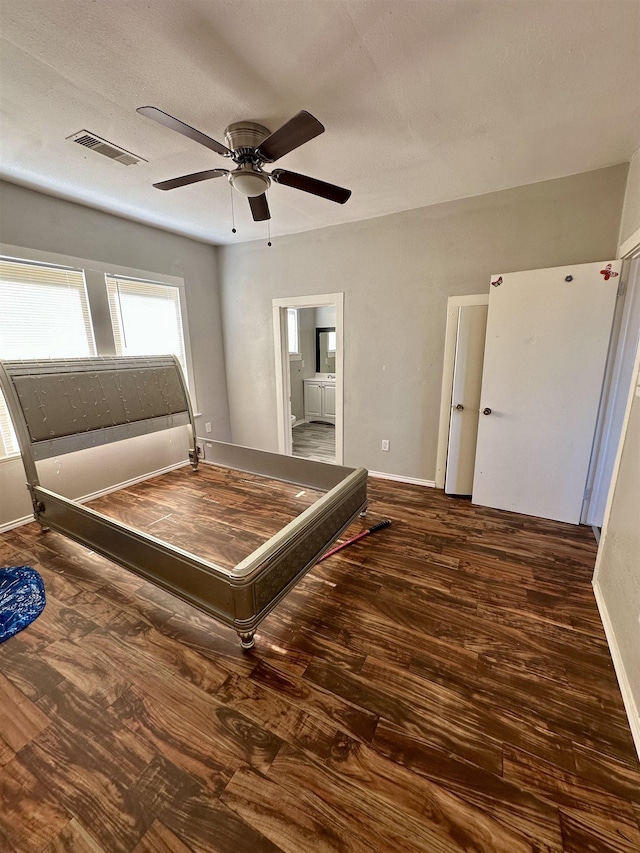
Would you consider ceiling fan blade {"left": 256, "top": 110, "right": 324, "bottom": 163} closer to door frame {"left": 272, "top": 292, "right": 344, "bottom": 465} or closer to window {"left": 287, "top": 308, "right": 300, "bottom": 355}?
door frame {"left": 272, "top": 292, "right": 344, "bottom": 465}

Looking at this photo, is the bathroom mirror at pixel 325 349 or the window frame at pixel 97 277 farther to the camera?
the bathroom mirror at pixel 325 349

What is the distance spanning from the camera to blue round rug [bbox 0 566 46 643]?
1818mm

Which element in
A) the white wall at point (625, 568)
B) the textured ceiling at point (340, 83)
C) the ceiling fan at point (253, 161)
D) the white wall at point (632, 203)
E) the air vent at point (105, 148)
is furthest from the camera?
the white wall at point (632, 203)

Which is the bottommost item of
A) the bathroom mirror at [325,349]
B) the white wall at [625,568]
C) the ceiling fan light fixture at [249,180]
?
the white wall at [625,568]

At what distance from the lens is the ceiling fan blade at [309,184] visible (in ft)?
6.15

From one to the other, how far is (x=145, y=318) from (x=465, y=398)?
340cm

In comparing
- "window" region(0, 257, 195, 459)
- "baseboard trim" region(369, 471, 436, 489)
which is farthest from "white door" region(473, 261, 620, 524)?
"window" region(0, 257, 195, 459)

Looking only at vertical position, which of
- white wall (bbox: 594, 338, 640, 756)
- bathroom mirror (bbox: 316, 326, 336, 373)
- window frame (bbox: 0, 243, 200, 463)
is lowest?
white wall (bbox: 594, 338, 640, 756)

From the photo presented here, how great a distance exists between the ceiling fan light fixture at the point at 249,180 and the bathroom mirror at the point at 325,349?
452 centimetres

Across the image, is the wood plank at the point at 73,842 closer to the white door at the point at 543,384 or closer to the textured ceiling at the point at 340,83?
the textured ceiling at the point at 340,83

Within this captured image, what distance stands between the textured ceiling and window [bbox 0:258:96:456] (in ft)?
2.26

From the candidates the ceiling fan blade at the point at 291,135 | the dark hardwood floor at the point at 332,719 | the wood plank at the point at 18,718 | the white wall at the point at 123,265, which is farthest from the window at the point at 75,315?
the ceiling fan blade at the point at 291,135

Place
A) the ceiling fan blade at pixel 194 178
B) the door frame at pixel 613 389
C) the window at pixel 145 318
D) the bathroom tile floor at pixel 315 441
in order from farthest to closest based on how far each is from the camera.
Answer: the bathroom tile floor at pixel 315 441, the window at pixel 145 318, the door frame at pixel 613 389, the ceiling fan blade at pixel 194 178

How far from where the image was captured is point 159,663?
1587mm
